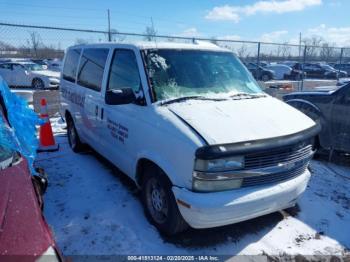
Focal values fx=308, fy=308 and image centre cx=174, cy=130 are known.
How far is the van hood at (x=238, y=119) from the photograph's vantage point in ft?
9.34

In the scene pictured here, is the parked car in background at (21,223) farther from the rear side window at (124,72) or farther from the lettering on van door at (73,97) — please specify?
the lettering on van door at (73,97)

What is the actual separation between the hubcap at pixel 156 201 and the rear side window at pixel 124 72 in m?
1.11

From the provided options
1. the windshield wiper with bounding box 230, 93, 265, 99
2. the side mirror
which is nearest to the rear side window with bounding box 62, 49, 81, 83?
the side mirror

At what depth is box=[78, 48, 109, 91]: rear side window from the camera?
4.55 metres

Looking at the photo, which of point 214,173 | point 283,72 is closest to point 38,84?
point 214,173

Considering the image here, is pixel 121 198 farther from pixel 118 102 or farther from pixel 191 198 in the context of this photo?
pixel 191 198

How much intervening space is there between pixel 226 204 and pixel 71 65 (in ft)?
14.4

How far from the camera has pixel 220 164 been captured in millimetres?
2754

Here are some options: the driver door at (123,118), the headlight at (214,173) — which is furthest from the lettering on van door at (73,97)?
the headlight at (214,173)

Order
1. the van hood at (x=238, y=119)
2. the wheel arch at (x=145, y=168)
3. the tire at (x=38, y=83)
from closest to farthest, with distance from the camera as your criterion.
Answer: the van hood at (x=238, y=119) → the wheel arch at (x=145, y=168) → the tire at (x=38, y=83)

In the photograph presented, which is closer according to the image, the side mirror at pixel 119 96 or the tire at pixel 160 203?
the tire at pixel 160 203

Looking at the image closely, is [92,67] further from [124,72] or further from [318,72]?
[318,72]

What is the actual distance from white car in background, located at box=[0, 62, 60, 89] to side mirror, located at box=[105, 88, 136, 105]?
13835 millimetres

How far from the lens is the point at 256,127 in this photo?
3.04 m
